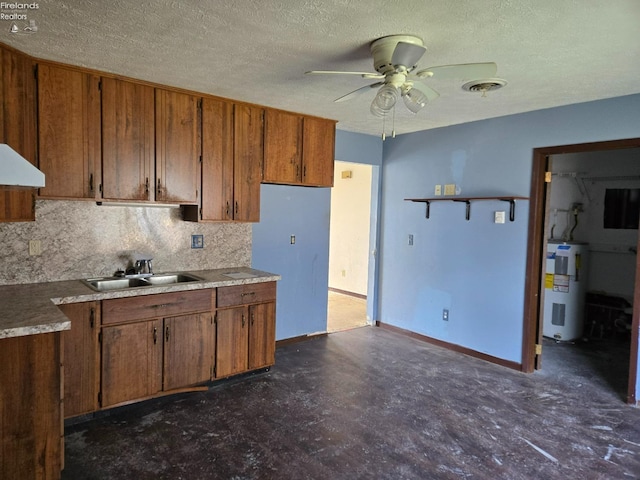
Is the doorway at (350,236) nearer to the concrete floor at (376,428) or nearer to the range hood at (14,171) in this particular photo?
the concrete floor at (376,428)

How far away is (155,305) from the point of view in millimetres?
2900

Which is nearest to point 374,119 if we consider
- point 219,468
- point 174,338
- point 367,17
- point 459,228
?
point 459,228

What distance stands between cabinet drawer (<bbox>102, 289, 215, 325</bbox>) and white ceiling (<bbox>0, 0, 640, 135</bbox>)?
5.19 ft

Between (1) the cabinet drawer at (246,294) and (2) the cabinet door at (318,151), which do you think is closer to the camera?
(1) the cabinet drawer at (246,294)

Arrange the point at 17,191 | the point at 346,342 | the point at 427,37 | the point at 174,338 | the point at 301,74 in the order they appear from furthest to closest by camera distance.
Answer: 1. the point at 346,342
2. the point at 174,338
3. the point at 301,74
4. the point at 17,191
5. the point at 427,37

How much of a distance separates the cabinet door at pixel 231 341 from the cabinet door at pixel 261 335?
53 millimetres

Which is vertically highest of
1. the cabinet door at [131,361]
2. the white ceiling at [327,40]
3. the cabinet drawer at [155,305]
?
the white ceiling at [327,40]

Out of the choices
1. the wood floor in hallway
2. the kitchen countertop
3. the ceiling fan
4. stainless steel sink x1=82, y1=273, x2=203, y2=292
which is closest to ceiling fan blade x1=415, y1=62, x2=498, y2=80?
the ceiling fan

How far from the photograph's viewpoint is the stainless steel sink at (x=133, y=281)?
305 cm

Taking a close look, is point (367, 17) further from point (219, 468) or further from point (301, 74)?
point (219, 468)

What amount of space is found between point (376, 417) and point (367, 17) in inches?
99.1

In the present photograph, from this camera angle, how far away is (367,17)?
195cm

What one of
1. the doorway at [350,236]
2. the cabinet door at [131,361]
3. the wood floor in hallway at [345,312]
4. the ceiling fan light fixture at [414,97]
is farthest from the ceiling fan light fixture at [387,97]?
the doorway at [350,236]

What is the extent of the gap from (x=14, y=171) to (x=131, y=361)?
1506mm
